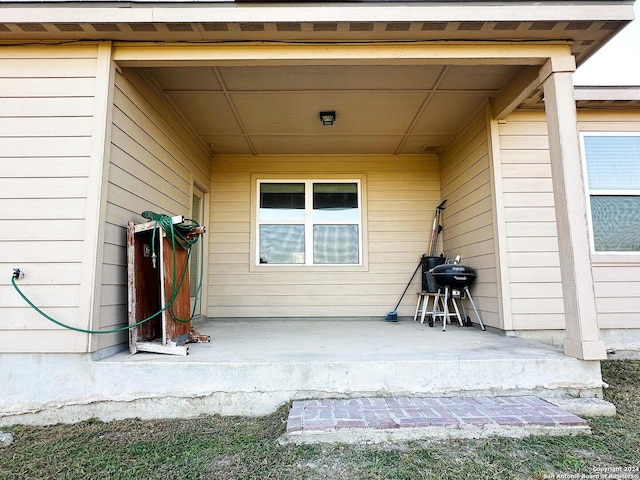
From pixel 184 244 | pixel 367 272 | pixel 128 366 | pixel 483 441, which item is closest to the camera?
pixel 483 441

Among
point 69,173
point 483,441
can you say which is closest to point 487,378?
point 483,441

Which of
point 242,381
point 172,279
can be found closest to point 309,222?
point 172,279

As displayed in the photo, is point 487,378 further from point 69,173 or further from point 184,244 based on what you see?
point 69,173

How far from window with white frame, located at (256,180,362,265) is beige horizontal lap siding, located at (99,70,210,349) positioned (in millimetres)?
1336

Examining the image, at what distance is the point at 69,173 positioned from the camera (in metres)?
2.67

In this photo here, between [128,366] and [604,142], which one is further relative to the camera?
[604,142]

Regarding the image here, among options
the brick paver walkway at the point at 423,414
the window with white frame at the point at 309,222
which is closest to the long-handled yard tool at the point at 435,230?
the window with white frame at the point at 309,222

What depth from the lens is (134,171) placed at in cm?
317

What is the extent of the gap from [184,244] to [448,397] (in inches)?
97.0

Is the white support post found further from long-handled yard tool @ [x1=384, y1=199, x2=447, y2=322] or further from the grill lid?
long-handled yard tool @ [x1=384, y1=199, x2=447, y2=322]

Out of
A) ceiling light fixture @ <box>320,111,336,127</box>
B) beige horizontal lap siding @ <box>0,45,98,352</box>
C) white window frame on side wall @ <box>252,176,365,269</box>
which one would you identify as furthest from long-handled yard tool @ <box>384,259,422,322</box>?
beige horizontal lap siding @ <box>0,45,98,352</box>

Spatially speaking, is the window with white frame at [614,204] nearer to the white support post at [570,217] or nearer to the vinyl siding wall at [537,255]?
the vinyl siding wall at [537,255]

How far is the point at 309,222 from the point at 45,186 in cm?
324

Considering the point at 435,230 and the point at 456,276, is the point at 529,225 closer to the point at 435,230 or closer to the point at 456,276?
the point at 456,276
